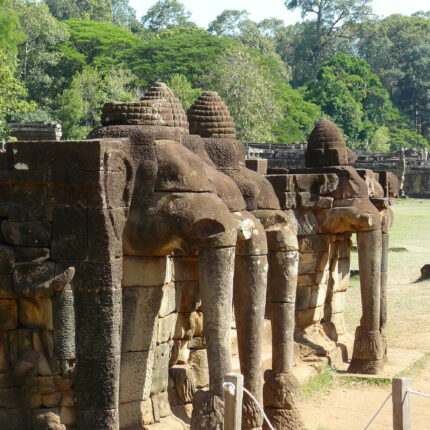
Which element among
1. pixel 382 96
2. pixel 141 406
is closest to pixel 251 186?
pixel 141 406

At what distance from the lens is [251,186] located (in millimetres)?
9203

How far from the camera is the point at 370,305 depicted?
12344 millimetres

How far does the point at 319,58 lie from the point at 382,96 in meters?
16.8

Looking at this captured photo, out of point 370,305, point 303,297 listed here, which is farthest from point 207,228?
point 303,297

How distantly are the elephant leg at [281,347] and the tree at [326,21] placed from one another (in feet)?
276

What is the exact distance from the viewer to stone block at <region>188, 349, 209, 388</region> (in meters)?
9.27

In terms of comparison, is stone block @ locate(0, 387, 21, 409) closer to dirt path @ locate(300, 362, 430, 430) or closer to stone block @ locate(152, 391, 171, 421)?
stone block @ locate(152, 391, 171, 421)

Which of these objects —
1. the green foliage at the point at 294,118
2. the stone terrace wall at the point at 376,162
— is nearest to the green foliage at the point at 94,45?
the green foliage at the point at 294,118

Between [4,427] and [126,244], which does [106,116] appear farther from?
[4,427]

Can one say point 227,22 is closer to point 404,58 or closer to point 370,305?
point 404,58

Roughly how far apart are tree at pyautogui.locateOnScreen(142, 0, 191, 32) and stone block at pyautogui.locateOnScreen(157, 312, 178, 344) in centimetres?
8630

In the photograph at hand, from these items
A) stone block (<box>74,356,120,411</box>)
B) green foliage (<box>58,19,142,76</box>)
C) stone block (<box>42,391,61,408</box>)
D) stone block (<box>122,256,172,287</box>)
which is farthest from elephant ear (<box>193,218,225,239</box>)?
green foliage (<box>58,19,142,76</box>)

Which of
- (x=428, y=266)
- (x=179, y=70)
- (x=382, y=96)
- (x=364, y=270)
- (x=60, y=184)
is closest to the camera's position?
(x=60, y=184)

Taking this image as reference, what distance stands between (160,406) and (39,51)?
52.7m
